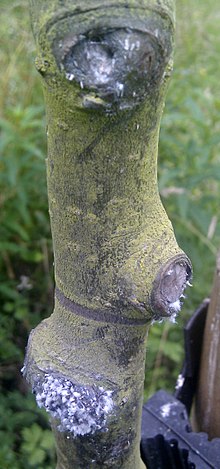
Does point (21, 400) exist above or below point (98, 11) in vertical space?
below

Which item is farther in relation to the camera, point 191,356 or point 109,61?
point 191,356

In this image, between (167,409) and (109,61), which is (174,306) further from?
A: (167,409)

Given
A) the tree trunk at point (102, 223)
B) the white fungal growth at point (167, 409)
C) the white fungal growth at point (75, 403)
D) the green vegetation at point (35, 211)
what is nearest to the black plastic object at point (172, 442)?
the white fungal growth at point (167, 409)

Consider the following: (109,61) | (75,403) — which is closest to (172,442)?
(75,403)

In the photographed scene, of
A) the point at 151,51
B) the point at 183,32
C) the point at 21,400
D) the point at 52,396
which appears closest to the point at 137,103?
the point at 151,51

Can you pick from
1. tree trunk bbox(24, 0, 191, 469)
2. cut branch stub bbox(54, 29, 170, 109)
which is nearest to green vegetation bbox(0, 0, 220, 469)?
tree trunk bbox(24, 0, 191, 469)

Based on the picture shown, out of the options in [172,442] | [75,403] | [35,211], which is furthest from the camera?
[35,211]

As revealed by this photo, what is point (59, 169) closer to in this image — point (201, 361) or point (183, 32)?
point (201, 361)

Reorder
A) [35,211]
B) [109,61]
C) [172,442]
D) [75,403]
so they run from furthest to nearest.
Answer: [35,211] → [172,442] → [75,403] → [109,61]
